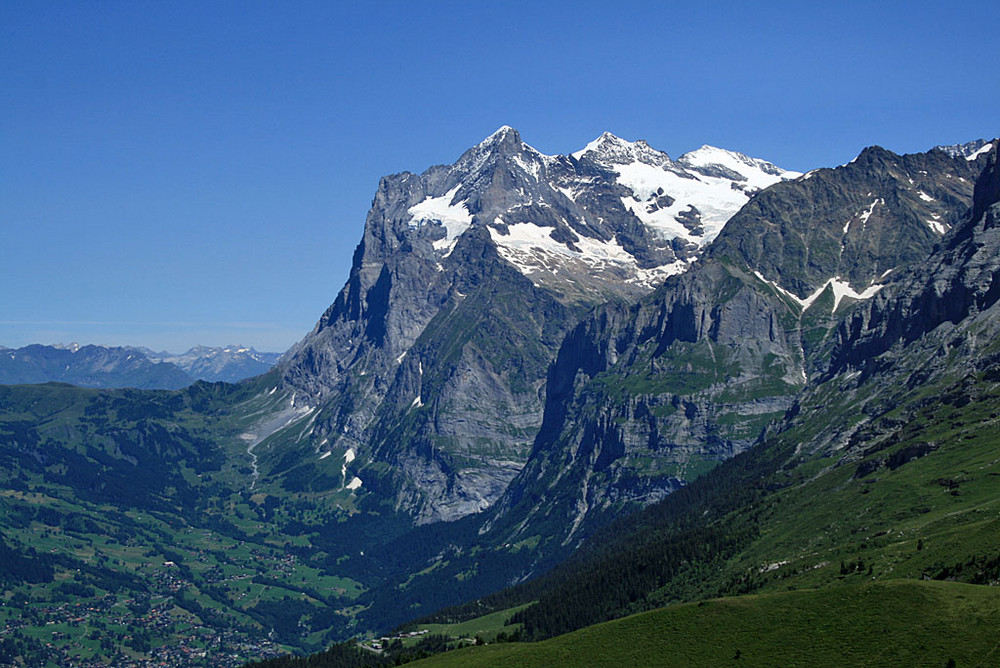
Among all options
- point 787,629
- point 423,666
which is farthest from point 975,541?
point 423,666

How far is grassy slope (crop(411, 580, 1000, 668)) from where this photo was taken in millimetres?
132750

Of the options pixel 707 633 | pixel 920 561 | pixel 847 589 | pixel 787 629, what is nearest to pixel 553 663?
pixel 707 633

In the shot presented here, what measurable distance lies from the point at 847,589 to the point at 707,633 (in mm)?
22653

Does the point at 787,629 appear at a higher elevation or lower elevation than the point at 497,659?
higher

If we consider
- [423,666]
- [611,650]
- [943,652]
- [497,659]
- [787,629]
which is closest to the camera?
[943,652]

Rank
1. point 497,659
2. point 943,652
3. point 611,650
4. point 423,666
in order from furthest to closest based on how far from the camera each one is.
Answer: point 423,666
point 497,659
point 611,650
point 943,652

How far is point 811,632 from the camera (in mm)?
145375

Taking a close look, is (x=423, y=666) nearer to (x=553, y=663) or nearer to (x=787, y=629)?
(x=553, y=663)

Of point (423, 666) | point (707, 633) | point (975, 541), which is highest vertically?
point (975, 541)

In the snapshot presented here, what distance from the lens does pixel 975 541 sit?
185375 millimetres

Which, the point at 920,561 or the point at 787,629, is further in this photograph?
the point at 920,561

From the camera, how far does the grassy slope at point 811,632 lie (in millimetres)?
132750

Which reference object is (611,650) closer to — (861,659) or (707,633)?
(707,633)

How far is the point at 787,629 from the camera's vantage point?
14875cm
